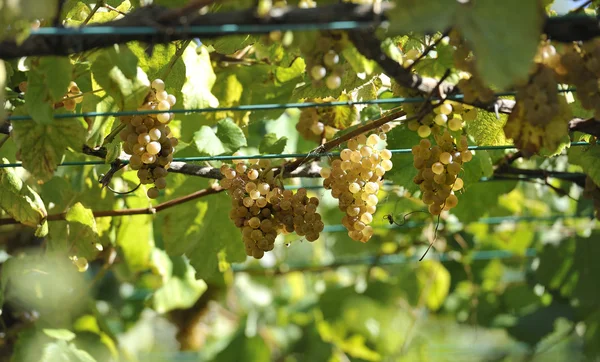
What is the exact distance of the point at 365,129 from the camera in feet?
4.11

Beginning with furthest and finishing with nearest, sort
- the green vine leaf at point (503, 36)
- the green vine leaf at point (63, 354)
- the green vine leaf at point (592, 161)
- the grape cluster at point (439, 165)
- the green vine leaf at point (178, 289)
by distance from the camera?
1. the green vine leaf at point (178, 289)
2. the green vine leaf at point (63, 354)
3. the green vine leaf at point (592, 161)
4. the grape cluster at point (439, 165)
5. the green vine leaf at point (503, 36)

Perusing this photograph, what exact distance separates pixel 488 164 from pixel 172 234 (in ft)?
2.16

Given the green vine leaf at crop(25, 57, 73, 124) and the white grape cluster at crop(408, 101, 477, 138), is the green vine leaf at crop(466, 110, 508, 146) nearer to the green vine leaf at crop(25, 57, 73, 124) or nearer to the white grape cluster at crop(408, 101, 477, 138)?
the white grape cluster at crop(408, 101, 477, 138)

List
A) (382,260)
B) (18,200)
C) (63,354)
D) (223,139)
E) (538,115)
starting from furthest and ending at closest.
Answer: (382,260)
(63,354)
(223,139)
(18,200)
(538,115)

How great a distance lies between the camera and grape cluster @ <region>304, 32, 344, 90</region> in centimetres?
97

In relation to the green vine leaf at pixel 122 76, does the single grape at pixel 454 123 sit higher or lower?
lower

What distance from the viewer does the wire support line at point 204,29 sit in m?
0.88

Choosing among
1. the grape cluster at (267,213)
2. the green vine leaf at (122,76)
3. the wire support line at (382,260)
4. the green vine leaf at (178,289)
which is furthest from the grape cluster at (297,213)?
the wire support line at (382,260)

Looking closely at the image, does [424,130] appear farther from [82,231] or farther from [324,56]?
[82,231]

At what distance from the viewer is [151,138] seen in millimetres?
1155

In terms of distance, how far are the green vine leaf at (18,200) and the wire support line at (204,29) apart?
52cm

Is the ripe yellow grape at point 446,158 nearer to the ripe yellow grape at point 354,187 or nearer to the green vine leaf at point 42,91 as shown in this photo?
the ripe yellow grape at point 354,187

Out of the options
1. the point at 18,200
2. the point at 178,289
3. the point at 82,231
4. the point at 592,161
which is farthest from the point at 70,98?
the point at 178,289

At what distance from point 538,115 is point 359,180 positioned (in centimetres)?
37
